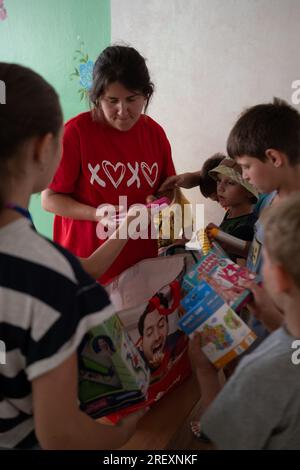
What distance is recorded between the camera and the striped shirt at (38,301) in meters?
0.51

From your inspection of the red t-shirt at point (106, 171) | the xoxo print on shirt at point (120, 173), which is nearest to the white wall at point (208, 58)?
the red t-shirt at point (106, 171)

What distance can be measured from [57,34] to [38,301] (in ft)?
6.45

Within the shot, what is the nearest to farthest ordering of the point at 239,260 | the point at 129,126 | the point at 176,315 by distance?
1. the point at 176,315
2. the point at 129,126
3. the point at 239,260

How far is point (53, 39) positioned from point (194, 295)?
1.75 metres

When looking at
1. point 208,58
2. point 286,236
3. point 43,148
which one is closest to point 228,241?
point 286,236

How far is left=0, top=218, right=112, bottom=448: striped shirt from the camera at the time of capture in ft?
1.66

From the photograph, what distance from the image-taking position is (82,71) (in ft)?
7.09

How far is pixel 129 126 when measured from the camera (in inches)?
47.6

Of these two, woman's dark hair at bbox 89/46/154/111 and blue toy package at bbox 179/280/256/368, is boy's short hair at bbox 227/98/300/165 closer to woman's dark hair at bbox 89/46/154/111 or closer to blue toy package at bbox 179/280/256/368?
woman's dark hair at bbox 89/46/154/111

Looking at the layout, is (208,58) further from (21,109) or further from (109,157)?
(21,109)

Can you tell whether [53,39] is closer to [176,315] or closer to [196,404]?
[176,315]

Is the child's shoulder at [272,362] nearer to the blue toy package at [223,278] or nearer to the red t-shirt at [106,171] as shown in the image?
the blue toy package at [223,278]

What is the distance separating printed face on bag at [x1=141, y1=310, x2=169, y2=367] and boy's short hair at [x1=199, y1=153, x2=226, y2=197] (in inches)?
32.5

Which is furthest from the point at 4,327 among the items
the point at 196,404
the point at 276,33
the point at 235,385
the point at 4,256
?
the point at 276,33
